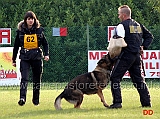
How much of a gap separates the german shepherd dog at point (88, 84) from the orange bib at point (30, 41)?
1120 millimetres

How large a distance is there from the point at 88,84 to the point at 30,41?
148 centimetres

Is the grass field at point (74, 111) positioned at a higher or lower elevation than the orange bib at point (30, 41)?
lower

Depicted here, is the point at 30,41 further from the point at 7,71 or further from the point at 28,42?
the point at 7,71

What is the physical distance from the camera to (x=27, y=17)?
10508mm

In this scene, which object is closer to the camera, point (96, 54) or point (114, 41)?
point (114, 41)

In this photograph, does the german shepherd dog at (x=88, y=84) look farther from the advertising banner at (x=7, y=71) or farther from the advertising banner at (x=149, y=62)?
the advertising banner at (x=149, y=62)

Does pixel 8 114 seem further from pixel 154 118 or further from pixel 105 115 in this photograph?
pixel 154 118

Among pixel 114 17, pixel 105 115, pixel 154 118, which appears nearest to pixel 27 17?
pixel 105 115

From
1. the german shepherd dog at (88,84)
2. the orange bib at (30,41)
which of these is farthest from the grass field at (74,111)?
the orange bib at (30,41)

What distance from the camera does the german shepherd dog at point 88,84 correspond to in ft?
33.0

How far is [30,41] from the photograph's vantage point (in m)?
10.6

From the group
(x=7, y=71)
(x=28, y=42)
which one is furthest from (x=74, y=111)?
(x=7, y=71)

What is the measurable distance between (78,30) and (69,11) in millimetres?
1220

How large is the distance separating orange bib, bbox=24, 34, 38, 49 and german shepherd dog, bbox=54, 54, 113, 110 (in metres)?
1.12
